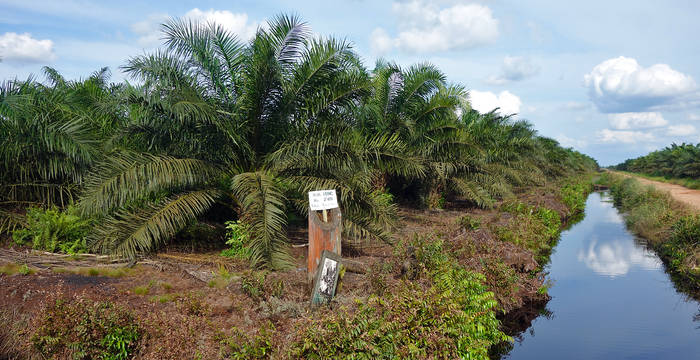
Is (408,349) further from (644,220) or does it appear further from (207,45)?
(644,220)

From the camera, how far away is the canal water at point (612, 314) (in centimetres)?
743

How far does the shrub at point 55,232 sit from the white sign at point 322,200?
171 inches

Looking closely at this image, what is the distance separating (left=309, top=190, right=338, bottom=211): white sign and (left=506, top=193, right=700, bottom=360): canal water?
11.1ft

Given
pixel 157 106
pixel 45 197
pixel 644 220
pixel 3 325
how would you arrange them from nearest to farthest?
pixel 3 325, pixel 157 106, pixel 45 197, pixel 644 220

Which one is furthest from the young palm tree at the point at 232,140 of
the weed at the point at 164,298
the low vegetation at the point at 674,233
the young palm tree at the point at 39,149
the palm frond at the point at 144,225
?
the low vegetation at the point at 674,233

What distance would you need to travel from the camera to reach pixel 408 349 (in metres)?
4.64

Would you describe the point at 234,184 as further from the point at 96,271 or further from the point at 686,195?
the point at 686,195

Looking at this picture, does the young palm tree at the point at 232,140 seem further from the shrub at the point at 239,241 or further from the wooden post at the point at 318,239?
the wooden post at the point at 318,239

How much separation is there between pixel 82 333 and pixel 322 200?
9.80 ft

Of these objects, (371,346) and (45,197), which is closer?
(371,346)

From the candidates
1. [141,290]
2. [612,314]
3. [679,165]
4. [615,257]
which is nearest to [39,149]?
[141,290]

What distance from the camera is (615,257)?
46.6 ft

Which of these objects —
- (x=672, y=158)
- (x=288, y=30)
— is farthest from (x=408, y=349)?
(x=672, y=158)

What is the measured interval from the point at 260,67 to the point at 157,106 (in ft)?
5.89
